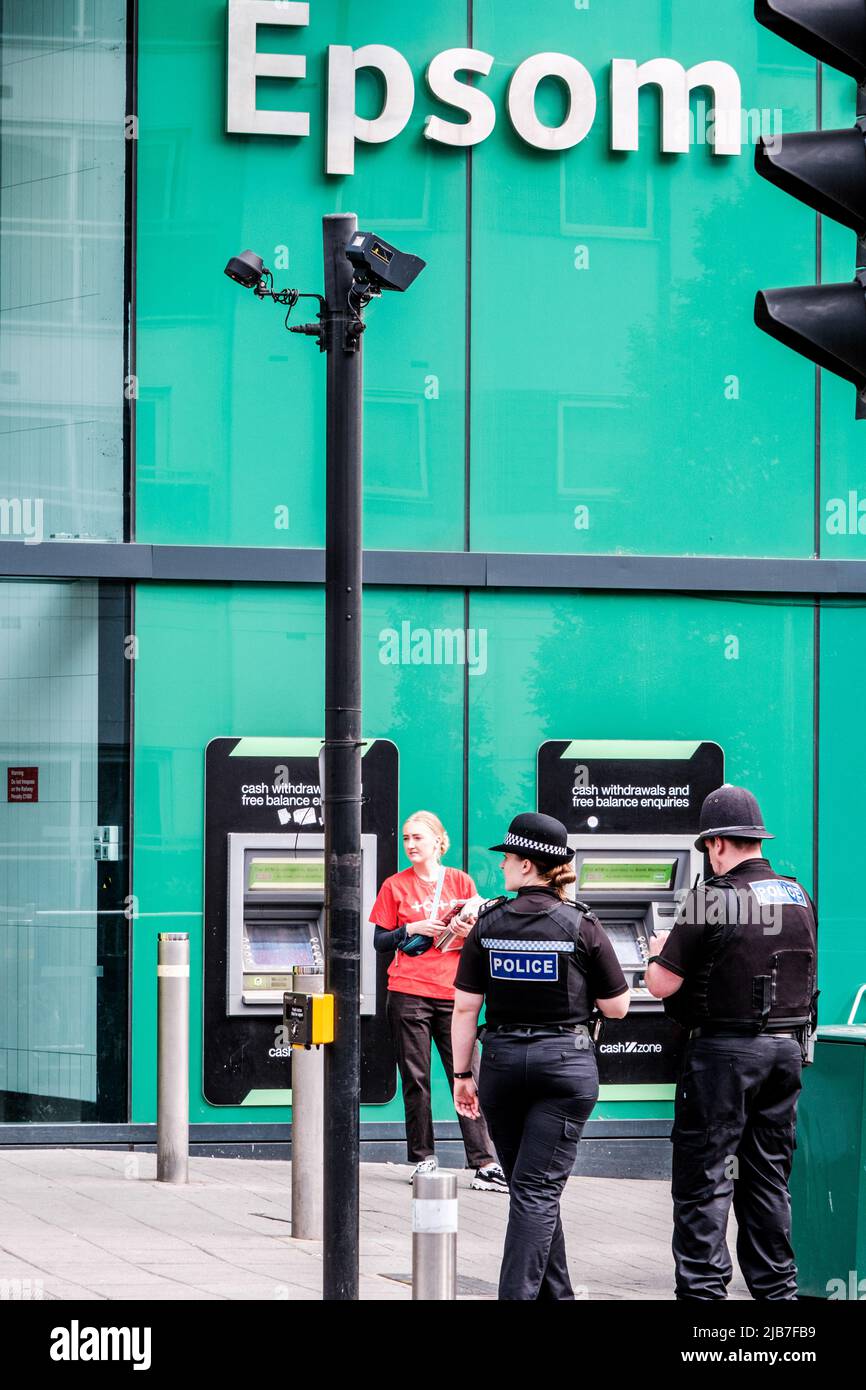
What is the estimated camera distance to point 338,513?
20.1 feet

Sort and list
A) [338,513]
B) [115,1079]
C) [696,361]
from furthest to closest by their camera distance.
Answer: [696,361]
[115,1079]
[338,513]

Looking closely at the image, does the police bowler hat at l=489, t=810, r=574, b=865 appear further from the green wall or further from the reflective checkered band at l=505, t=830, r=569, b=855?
the green wall

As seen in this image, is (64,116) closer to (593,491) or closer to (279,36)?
(279,36)

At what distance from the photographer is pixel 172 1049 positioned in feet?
28.0

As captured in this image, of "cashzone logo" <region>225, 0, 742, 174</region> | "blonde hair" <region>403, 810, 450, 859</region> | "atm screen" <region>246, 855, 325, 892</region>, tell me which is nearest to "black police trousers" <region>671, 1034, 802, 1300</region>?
"blonde hair" <region>403, 810, 450, 859</region>

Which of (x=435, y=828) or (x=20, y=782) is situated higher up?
(x=20, y=782)

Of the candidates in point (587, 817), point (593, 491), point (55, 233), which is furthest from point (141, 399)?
point (587, 817)

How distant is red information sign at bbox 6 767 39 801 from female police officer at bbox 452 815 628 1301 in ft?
13.6

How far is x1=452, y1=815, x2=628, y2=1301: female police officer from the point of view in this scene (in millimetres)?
5969

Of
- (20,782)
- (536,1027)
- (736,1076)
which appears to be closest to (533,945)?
(536,1027)

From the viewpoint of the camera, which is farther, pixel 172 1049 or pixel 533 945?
pixel 172 1049

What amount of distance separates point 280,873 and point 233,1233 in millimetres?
2414

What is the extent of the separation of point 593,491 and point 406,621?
1330mm

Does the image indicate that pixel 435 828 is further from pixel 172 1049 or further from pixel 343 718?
pixel 343 718
